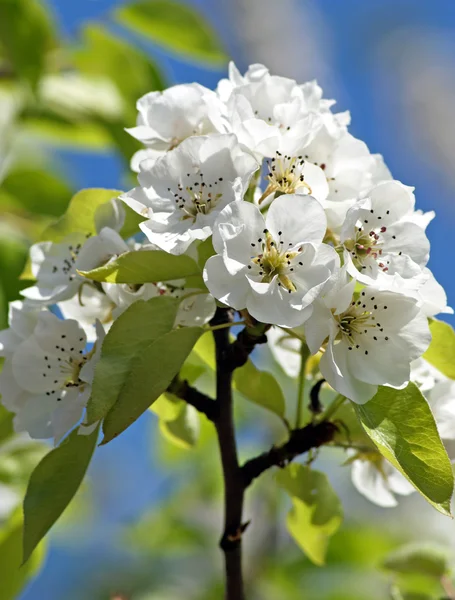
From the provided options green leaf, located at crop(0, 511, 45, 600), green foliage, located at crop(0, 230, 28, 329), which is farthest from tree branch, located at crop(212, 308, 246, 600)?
green foliage, located at crop(0, 230, 28, 329)

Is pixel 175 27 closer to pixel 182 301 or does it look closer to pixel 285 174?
pixel 285 174

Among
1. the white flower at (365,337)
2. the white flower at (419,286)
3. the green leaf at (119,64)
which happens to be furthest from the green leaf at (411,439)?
the green leaf at (119,64)

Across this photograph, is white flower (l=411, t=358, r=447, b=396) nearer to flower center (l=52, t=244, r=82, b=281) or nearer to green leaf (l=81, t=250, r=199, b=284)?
green leaf (l=81, t=250, r=199, b=284)

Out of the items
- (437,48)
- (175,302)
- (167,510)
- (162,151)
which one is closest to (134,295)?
(175,302)

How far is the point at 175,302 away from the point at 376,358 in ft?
0.89

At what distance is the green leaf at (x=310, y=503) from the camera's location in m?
1.30

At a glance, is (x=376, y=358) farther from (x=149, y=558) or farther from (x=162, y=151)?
(x=149, y=558)

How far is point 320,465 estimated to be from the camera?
3006 millimetres

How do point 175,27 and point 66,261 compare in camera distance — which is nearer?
point 66,261

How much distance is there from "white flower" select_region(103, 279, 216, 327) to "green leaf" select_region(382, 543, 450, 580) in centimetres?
65

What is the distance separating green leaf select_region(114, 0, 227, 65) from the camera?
2271mm

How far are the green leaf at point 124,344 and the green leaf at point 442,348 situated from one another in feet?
1.27

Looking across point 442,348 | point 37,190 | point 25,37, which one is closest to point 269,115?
point 442,348

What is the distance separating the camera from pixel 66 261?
1266 mm
